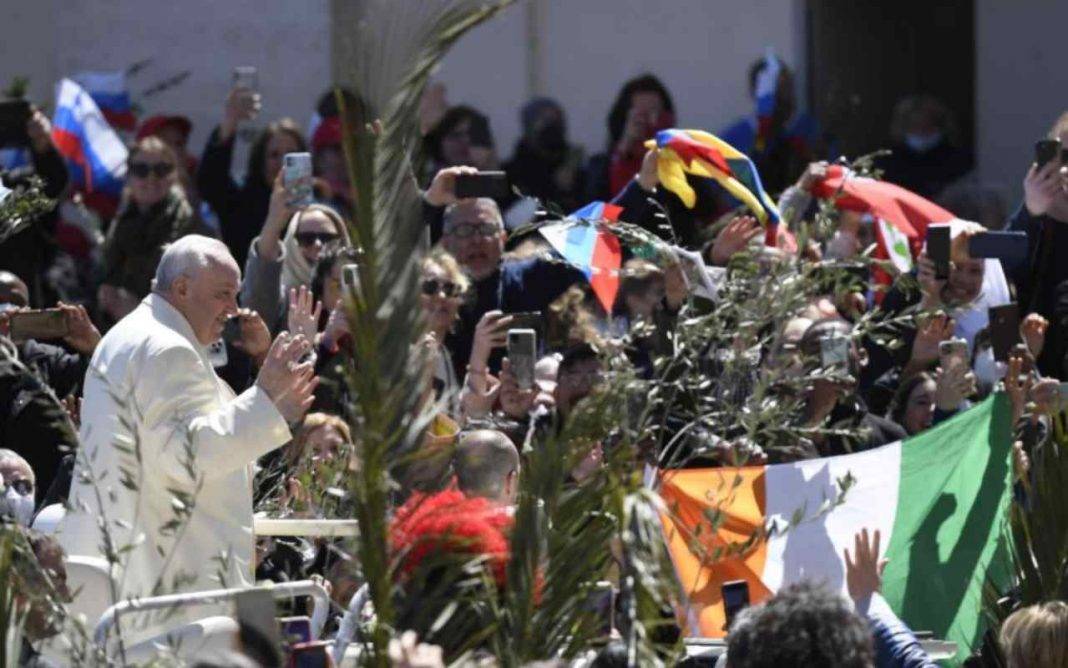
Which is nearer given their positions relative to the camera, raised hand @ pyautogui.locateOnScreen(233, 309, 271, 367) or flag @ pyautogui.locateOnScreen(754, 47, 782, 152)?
raised hand @ pyautogui.locateOnScreen(233, 309, 271, 367)

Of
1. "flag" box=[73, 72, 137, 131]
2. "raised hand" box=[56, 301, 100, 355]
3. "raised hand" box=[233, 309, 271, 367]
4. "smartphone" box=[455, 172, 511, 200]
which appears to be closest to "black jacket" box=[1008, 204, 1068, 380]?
"smartphone" box=[455, 172, 511, 200]

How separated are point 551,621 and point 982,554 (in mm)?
2842

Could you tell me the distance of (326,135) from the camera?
12.3m

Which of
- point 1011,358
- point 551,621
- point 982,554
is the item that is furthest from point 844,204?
point 551,621

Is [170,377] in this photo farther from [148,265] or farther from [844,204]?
[148,265]

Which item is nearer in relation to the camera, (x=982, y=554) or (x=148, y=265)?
(x=982, y=554)

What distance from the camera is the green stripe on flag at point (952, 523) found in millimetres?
7270

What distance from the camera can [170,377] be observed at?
630cm

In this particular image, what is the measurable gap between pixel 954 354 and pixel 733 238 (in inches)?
33.4

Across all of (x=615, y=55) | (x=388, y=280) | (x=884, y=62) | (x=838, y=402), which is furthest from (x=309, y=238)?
(x=884, y=62)

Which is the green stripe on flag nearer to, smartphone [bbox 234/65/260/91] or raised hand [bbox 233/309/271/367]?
raised hand [bbox 233/309/271/367]

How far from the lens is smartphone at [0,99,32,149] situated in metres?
10.7

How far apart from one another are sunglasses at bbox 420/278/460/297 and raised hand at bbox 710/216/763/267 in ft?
2.98

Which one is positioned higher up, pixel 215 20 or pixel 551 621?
pixel 215 20
